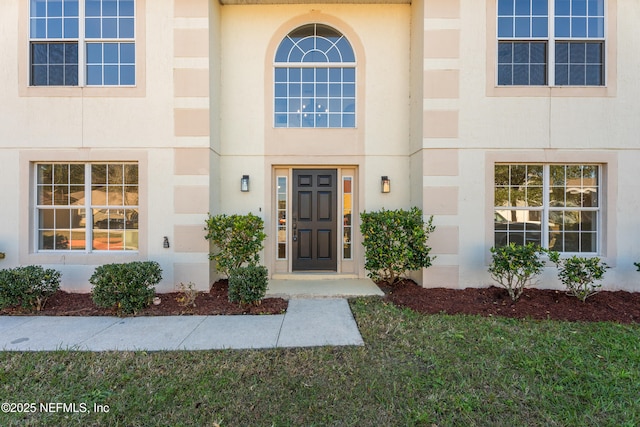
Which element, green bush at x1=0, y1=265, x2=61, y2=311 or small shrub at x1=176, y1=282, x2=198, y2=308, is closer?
green bush at x1=0, y1=265, x2=61, y2=311

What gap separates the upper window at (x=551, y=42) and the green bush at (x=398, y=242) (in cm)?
323

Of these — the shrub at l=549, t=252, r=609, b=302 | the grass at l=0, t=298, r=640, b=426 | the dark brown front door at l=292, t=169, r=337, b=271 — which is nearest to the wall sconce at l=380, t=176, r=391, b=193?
the dark brown front door at l=292, t=169, r=337, b=271

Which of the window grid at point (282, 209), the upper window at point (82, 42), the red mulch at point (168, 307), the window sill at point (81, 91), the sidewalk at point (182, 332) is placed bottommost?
the sidewalk at point (182, 332)

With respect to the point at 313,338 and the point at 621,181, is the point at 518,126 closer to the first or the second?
→ the point at 621,181

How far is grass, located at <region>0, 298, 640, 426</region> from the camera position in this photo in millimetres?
2502

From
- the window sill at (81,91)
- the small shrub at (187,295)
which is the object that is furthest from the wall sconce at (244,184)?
the window sill at (81,91)

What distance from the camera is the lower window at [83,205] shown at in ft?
19.1

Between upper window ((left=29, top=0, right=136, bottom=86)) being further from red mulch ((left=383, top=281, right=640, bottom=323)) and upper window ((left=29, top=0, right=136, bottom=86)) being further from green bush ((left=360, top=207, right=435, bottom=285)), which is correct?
red mulch ((left=383, top=281, right=640, bottom=323))

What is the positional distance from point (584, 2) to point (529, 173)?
332 centimetres

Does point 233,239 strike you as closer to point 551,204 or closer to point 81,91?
point 81,91

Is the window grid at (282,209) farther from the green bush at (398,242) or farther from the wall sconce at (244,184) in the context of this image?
the green bush at (398,242)

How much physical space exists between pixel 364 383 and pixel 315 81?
565cm

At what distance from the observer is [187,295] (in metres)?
5.30

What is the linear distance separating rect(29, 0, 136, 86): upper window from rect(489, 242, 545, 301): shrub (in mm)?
7313
